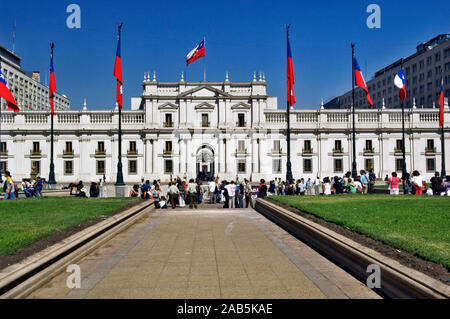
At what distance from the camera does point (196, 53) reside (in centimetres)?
4431

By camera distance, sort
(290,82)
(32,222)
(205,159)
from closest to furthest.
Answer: (32,222)
(290,82)
(205,159)

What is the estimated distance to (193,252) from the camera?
8.68m

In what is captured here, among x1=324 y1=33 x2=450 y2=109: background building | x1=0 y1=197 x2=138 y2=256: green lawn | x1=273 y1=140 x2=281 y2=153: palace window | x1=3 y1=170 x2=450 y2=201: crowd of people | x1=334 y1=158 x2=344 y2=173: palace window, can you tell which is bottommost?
x1=0 y1=197 x2=138 y2=256: green lawn

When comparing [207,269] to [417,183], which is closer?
[207,269]

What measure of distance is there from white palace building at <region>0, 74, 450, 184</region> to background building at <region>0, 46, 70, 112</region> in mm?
15469

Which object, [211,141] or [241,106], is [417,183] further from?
[241,106]

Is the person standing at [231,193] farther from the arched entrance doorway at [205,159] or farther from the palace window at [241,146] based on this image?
the palace window at [241,146]

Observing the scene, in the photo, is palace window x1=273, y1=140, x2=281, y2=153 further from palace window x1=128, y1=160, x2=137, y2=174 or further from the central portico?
palace window x1=128, y1=160, x2=137, y2=174

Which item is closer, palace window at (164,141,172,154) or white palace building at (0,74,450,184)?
white palace building at (0,74,450,184)

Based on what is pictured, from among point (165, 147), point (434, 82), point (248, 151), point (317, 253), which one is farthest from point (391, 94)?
point (317, 253)

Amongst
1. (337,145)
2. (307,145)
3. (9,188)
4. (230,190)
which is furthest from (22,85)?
(230,190)

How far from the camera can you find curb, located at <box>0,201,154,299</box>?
5.51 m

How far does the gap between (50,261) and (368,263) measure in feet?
16.2

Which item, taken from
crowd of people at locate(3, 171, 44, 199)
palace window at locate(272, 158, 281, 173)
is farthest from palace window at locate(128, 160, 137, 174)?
crowd of people at locate(3, 171, 44, 199)
